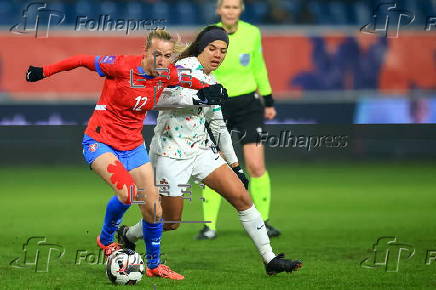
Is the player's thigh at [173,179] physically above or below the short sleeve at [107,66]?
below

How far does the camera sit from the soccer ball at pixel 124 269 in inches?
279

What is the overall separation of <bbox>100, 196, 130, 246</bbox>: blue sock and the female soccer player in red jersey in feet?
1.23

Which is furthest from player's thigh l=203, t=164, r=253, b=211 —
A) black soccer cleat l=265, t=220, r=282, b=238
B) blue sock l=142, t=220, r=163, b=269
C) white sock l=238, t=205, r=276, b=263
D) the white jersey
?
black soccer cleat l=265, t=220, r=282, b=238

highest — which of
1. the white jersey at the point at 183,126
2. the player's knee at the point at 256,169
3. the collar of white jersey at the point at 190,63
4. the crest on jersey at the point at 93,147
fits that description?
the collar of white jersey at the point at 190,63

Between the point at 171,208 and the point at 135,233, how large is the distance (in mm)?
518

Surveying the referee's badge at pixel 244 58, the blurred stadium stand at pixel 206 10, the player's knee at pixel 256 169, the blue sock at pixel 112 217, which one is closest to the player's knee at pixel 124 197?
the blue sock at pixel 112 217

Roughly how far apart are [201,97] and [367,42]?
11314 millimetres

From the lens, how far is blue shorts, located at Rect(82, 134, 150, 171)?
7.27 m

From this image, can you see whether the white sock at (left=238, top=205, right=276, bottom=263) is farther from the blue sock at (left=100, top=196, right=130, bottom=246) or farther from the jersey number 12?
the jersey number 12

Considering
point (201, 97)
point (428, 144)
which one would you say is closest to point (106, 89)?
point (201, 97)

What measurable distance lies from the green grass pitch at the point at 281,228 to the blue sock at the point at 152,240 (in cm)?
17

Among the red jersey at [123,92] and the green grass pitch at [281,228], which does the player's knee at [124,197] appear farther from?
the green grass pitch at [281,228]

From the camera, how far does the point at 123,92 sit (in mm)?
7246

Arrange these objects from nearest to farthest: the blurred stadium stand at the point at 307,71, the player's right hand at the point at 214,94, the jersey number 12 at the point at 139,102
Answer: the player's right hand at the point at 214,94 → the jersey number 12 at the point at 139,102 → the blurred stadium stand at the point at 307,71
